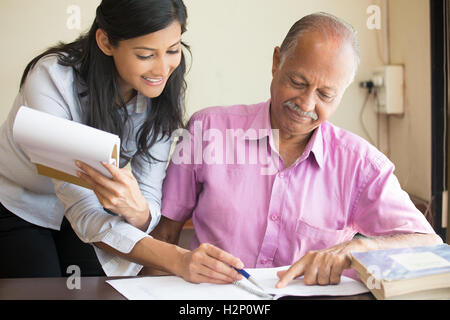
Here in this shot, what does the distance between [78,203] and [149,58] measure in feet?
1.30

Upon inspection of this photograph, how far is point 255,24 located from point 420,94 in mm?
862

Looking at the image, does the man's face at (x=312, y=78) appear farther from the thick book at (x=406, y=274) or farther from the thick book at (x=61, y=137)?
the thick book at (x=61, y=137)

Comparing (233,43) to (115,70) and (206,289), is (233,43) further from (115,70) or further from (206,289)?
(206,289)

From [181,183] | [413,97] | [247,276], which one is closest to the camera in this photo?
[247,276]

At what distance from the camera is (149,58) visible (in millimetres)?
1229

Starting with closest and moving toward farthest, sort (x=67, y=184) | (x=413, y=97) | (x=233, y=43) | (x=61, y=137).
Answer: (x=61, y=137) < (x=67, y=184) < (x=413, y=97) < (x=233, y=43)

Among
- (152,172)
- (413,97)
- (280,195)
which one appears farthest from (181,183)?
(413,97)

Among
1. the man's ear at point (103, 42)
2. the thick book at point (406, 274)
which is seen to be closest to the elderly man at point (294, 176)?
the thick book at point (406, 274)

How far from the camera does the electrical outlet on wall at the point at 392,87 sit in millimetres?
2434

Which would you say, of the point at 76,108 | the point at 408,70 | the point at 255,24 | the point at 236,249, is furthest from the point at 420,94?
the point at 76,108

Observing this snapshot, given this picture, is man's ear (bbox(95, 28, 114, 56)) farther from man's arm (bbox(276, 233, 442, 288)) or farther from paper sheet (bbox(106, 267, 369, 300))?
man's arm (bbox(276, 233, 442, 288))

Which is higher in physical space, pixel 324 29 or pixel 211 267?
pixel 324 29

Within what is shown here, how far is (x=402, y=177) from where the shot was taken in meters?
2.48

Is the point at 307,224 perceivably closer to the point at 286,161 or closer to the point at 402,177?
the point at 286,161
